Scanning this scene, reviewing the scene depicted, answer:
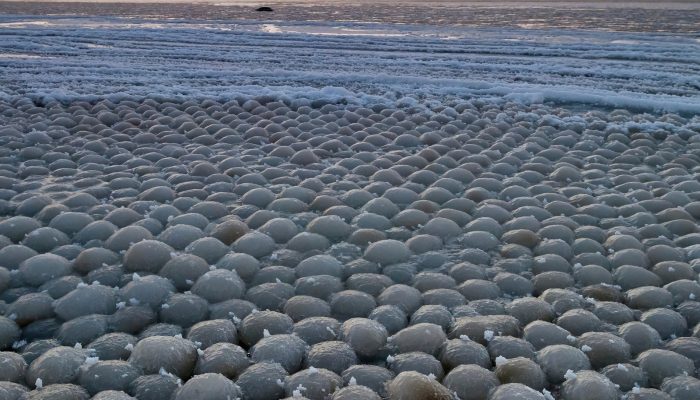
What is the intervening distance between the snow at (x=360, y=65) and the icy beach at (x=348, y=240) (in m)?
0.07

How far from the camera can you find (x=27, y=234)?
2590 millimetres

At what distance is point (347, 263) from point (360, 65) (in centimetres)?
480

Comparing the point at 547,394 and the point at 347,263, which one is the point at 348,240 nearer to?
the point at 347,263

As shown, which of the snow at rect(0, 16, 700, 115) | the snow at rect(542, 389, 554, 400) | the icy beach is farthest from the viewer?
the snow at rect(0, 16, 700, 115)

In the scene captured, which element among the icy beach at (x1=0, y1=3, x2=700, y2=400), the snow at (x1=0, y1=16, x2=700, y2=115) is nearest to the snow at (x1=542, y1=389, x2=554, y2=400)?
the icy beach at (x1=0, y1=3, x2=700, y2=400)

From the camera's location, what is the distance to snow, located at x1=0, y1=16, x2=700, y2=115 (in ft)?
17.0

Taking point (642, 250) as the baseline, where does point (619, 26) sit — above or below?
above

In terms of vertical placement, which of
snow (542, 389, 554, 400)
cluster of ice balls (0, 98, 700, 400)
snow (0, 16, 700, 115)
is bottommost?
snow (542, 389, 554, 400)

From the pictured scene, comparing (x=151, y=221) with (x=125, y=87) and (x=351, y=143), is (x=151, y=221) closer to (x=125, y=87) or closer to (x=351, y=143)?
(x=351, y=143)

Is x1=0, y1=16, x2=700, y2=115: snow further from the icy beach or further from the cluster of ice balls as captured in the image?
the cluster of ice balls

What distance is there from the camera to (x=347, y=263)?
2430 mm

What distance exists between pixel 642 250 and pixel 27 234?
7.60ft

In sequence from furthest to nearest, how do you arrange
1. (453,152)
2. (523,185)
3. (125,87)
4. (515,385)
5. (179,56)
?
(179,56)
(125,87)
(453,152)
(523,185)
(515,385)

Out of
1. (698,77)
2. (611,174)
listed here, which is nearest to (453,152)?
(611,174)
